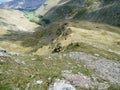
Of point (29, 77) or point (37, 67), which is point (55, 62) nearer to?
point (37, 67)

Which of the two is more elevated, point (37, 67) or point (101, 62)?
point (37, 67)

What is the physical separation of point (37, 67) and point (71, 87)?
7.04m

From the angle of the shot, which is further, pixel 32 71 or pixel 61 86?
pixel 32 71

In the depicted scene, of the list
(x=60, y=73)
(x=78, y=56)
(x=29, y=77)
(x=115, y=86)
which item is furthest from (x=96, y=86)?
(x=78, y=56)

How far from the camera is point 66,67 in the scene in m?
39.7

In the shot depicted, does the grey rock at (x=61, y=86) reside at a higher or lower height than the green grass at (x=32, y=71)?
lower

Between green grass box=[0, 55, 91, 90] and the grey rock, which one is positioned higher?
green grass box=[0, 55, 91, 90]

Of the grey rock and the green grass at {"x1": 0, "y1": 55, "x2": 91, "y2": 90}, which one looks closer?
the grey rock

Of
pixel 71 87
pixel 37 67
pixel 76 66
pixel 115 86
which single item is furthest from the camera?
pixel 76 66

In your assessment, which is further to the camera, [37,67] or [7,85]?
[37,67]

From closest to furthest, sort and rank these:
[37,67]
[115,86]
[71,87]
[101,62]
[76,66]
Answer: [71,87] < [115,86] < [37,67] < [76,66] < [101,62]

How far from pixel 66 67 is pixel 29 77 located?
6333 mm

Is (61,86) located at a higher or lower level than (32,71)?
lower

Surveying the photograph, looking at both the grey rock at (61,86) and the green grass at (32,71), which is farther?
the green grass at (32,71)
